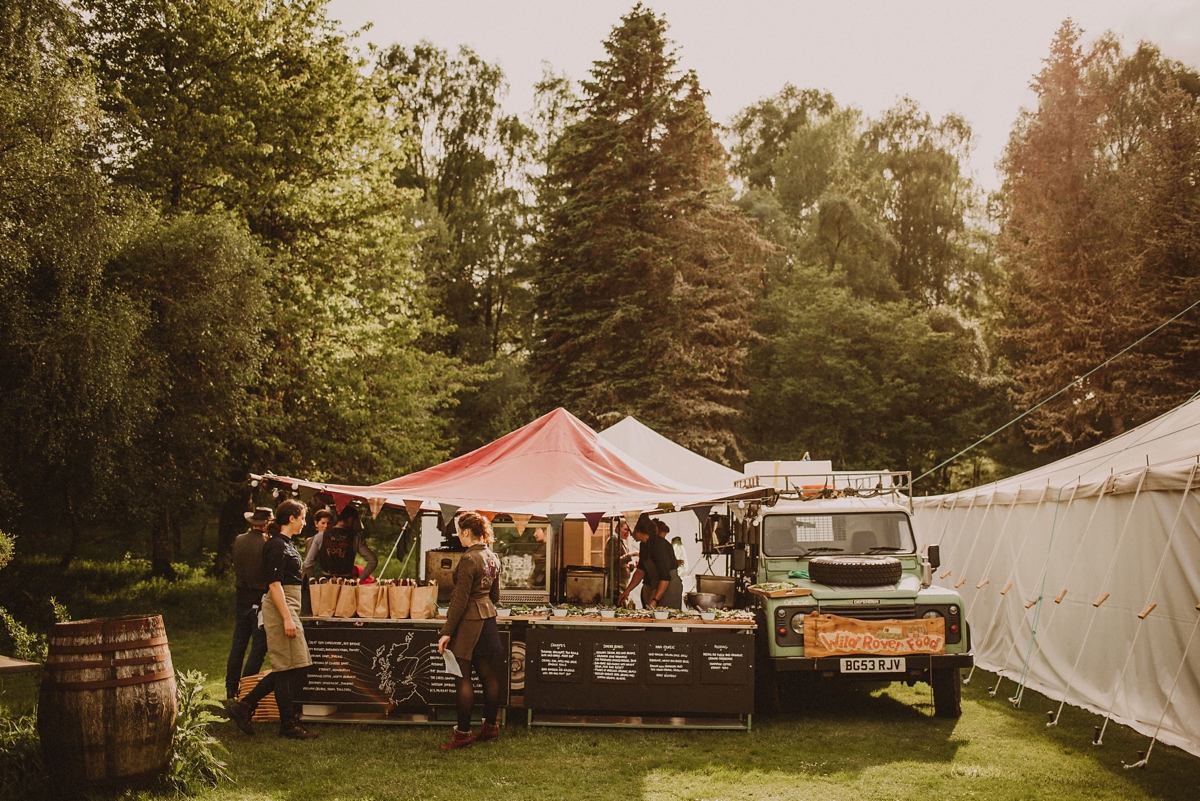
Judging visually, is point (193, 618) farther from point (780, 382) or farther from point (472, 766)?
point (780, 382)

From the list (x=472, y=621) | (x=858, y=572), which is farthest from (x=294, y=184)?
(x=858, y=572)

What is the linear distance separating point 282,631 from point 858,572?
17.3 feet

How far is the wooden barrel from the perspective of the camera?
18.1 feet

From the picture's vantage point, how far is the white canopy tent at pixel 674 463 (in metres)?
17.9

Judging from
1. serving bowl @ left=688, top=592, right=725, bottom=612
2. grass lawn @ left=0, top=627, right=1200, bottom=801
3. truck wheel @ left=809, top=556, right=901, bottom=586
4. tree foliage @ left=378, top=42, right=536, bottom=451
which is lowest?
grass lawn @ left=0, top=627, right=1200, bottom=801

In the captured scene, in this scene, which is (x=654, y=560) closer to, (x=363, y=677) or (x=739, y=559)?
(x=739, y=559)

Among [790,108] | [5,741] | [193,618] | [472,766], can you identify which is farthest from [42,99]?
[790,108]

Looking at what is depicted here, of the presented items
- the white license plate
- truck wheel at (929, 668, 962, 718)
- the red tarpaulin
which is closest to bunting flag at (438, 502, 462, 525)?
the red tarpaulin

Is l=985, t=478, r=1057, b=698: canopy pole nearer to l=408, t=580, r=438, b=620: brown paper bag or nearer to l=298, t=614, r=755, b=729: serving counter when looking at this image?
l=298, t=614, r=755, b=729: serving counter

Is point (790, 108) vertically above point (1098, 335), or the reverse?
point (790, 108)

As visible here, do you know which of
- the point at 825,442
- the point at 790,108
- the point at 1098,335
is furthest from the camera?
the point at 790,108

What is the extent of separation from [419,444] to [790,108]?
1160 inches

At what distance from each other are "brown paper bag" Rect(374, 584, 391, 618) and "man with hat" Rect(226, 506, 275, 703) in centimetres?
98

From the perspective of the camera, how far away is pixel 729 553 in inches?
461
